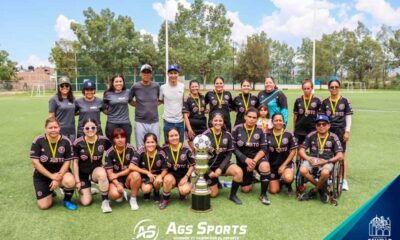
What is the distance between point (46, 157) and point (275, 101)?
12.2 ft

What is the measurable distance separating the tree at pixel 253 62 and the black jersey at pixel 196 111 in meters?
49.2

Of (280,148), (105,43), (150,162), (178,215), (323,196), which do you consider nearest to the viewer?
(178,215)

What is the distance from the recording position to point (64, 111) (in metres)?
5.60

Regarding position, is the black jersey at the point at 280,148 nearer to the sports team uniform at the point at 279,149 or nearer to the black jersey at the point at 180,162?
the sports team uniform at the point at 279,149

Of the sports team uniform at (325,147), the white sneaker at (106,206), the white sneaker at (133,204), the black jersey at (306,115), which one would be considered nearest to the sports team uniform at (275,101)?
the black jersey at (306,115)

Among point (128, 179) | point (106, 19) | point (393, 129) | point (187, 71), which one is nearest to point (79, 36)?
point (106, 19)

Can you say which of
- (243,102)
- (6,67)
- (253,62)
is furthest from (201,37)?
(243,102)

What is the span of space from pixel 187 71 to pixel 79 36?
15.6 metres

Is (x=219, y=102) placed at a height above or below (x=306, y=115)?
above

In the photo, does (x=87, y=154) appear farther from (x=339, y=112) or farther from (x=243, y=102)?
(x=339, y=112)

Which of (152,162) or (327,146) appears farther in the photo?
(327,146)

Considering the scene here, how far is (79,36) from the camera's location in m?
49.7

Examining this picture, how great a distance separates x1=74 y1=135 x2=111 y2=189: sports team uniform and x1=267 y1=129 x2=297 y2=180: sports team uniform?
2.55 m

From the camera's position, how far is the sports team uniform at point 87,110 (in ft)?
18.4
